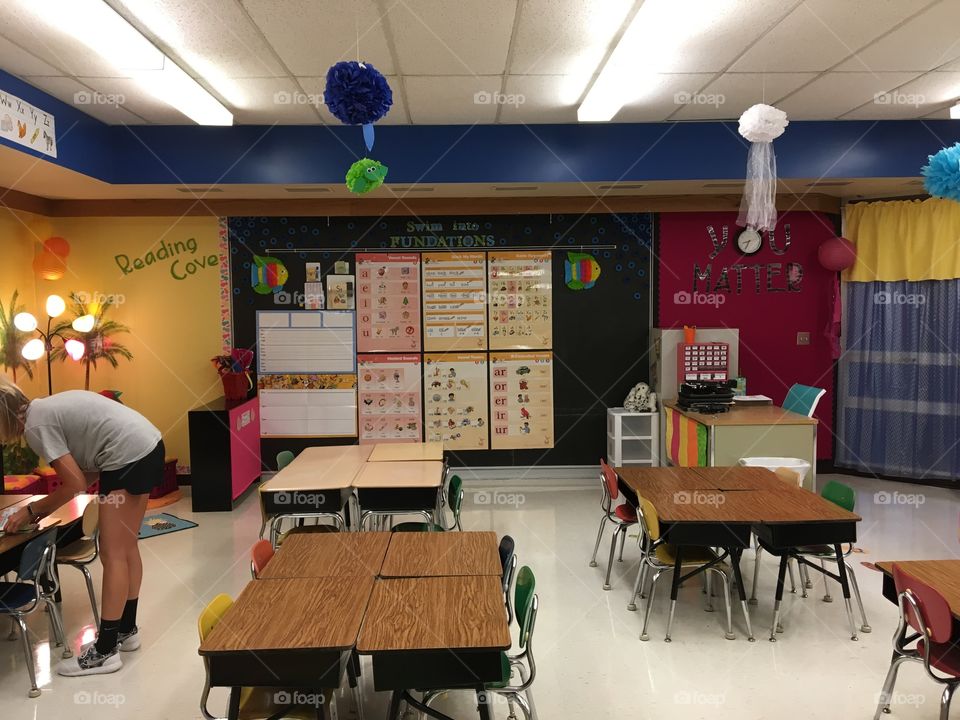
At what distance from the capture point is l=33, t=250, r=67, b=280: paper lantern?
638 cm

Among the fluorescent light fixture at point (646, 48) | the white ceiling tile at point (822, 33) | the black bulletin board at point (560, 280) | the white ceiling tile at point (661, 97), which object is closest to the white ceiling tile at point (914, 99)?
the white ceiling tile at point (822, 33)

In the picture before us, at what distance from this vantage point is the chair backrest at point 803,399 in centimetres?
598

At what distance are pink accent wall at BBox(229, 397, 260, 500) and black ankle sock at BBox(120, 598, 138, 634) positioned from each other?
2573 millimetres

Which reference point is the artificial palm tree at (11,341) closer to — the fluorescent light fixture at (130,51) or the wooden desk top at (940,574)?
the fluorescent light fixture at (130,51)

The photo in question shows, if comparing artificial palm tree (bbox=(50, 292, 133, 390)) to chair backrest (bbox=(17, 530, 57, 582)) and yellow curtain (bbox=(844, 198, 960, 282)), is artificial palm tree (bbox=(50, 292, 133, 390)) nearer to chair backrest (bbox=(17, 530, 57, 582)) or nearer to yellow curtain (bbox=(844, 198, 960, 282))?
chair backrest (bbox=(17, 530, 57, 582))

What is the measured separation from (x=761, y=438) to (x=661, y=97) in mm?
2759

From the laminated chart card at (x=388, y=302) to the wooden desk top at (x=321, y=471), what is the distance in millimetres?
1881

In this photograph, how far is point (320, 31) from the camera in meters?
3.75

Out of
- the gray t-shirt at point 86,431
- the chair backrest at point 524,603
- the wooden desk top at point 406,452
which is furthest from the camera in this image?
the wooden desk top at point 406,452

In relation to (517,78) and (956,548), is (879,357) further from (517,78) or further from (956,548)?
(517,78)

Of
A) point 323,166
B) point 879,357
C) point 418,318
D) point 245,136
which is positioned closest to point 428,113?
point 323,166

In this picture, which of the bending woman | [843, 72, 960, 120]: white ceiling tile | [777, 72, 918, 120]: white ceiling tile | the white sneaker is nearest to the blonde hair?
the bending woman

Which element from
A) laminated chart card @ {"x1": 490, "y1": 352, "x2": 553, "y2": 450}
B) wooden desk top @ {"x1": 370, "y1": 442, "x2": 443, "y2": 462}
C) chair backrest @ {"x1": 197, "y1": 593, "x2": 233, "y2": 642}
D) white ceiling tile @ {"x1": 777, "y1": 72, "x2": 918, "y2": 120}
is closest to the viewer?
chair backrest @ {"x1": 197, "y1": 593, "x2": 233, "y2": 642}

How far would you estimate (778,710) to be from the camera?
309cm
